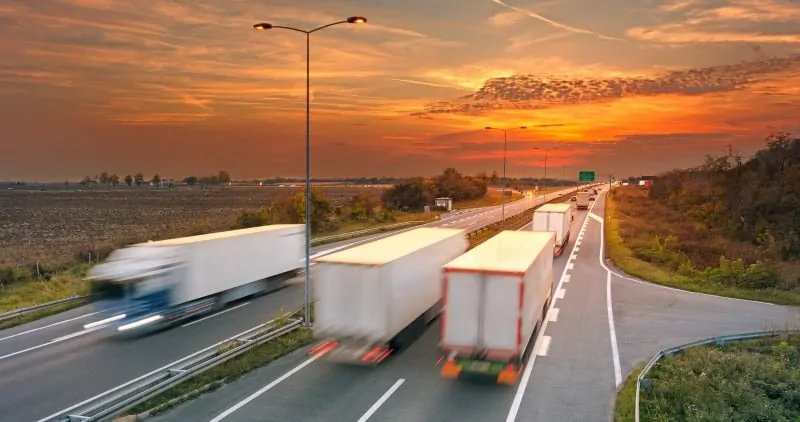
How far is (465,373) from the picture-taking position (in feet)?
45.3

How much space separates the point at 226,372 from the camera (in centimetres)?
1401

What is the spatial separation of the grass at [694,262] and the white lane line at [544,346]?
42.2 feet

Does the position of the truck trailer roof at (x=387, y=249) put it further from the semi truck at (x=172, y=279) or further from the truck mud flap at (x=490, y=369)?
the semi truck at (x=172, y=279)

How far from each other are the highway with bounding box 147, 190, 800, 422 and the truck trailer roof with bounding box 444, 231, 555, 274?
2.83 meters

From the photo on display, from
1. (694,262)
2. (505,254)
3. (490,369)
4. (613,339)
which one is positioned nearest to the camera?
(490,369)

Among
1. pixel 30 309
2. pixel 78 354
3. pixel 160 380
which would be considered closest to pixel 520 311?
pixel 160 380

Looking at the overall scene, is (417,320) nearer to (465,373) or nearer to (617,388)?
(465,373)

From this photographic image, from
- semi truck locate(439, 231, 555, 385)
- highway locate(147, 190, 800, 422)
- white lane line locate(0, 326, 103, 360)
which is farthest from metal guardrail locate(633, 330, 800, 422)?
white lane line locate(0, 326, 103, 360)

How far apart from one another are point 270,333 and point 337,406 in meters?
5.16

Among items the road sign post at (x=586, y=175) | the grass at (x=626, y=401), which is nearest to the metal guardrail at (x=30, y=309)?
the grass at (x=626, y=401)

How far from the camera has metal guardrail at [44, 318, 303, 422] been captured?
1105cm

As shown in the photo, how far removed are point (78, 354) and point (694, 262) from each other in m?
35.2

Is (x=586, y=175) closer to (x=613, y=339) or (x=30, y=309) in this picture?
(x=613, y=339)

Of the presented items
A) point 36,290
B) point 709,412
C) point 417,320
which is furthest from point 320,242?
point 709,412
